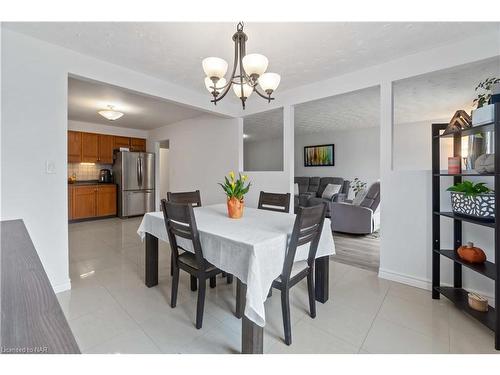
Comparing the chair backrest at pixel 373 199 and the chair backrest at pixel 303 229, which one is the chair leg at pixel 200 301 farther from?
the chair backrest at pixel 373 199

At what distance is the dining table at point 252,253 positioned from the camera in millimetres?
1268

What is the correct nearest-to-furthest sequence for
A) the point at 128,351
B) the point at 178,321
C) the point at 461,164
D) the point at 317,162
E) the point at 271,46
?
the point at 128,351 → the point at 178,321 → the point at 461,164 → the point at 271,46 → the point at 317,162

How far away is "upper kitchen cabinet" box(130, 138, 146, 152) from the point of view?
618 cm

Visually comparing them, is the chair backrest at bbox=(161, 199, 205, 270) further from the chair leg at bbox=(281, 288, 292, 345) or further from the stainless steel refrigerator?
the stainless steel refrigerator

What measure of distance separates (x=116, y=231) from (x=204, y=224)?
347 centimetres

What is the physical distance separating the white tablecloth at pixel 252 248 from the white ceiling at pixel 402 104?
2.00m

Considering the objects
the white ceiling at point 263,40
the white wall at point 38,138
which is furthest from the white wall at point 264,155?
the white wall at point 38,138

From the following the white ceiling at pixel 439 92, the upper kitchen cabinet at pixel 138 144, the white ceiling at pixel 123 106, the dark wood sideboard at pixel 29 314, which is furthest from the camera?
the upper kitchen cabinet at pixel 138 144

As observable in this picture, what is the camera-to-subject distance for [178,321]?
1747 mm

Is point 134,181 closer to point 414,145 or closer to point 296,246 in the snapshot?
point 296,246

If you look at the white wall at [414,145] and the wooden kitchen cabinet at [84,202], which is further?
the white wall at [414,145]

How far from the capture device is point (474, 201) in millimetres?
1685
